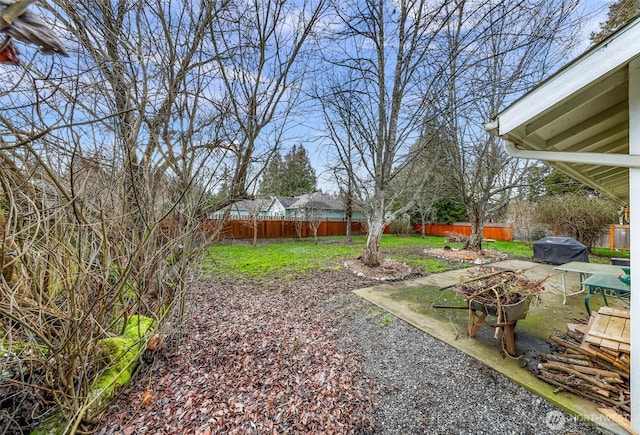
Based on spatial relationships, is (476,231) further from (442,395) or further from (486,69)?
(442,395)

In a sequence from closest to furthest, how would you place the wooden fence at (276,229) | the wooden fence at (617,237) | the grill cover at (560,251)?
the grill cover at (560,251), the wooden fence at (617,237), the wooden fence at (276,229)

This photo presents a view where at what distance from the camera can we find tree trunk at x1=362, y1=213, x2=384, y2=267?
6.73m

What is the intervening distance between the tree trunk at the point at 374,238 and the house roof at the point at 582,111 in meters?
4.05

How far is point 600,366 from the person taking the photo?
7.11ft

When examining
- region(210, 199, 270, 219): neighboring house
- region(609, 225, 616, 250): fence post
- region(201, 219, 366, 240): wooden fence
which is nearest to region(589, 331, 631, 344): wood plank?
region(210, 199, 270, 219): neighboring house

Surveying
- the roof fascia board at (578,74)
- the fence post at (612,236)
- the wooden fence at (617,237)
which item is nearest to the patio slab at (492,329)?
the roof fascia board at (578,74)

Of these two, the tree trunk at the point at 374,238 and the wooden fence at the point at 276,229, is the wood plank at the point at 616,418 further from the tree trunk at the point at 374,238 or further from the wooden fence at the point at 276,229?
the wooden fence at the point at 276,229

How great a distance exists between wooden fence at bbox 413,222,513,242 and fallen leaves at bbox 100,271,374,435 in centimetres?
1371

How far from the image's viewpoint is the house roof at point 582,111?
1.53 m

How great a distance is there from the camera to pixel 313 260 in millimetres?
8398

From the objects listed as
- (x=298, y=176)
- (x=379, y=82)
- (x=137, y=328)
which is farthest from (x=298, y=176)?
(x=137, y=328)

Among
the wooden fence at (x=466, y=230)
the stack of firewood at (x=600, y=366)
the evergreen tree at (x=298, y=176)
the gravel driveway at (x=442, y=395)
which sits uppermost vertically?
the evergreen tree at (x=298, y=176)

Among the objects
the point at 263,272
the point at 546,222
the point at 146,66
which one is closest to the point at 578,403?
the point at 146,66

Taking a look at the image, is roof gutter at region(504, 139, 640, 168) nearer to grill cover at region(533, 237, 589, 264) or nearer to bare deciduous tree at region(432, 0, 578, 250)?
bare deciduous tree at region(432, 0, 578, 250)
